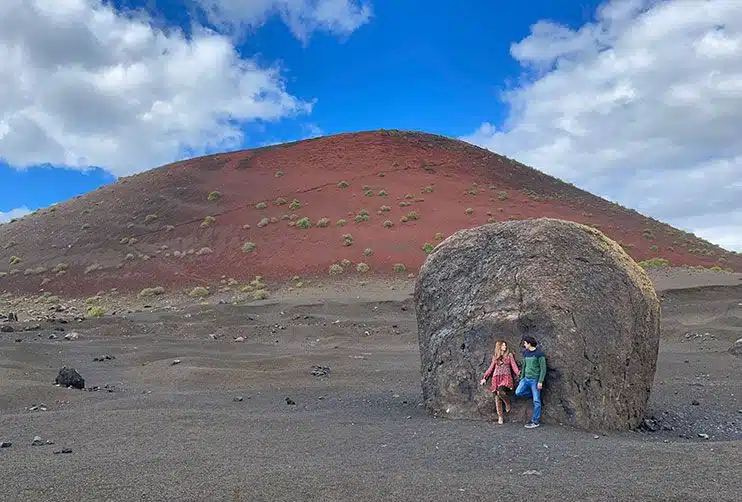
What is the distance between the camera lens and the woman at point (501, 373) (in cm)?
880

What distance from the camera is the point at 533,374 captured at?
340 inches

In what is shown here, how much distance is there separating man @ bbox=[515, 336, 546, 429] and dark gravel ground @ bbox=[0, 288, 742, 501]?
1.30 ft

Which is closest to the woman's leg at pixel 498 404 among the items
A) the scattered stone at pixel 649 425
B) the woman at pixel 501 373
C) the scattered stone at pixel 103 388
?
the woman at pixel 501 373

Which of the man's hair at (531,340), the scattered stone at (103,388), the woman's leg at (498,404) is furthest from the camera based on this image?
the scattered stone at (103,388)

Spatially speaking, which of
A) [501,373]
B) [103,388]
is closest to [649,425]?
[501,373]

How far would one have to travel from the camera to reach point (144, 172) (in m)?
58.8

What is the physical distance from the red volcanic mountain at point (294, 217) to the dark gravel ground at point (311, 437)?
1783 centimetres

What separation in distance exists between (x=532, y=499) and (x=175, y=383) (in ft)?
32.9

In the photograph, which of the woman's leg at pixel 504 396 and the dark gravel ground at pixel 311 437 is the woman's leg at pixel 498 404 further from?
the dark gravel ground at pixel 311 437

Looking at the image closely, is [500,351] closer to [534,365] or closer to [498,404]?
[534,365]

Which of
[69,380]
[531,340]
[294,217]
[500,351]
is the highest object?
[294,217]

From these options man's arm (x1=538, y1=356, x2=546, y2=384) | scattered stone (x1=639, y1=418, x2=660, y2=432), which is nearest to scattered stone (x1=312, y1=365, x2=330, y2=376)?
man's arm (x1=538, y1=356, x2=546, y2=384)

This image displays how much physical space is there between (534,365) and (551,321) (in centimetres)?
73

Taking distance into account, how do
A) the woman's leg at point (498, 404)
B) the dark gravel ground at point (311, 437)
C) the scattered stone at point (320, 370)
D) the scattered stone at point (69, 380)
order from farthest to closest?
1. the scattered stone at point (320, 370)
2. the scattered stone at point (69, 380)
3. the woman's leg at point (498, 404)
4. the dark gravel ground at point (311, 437)
